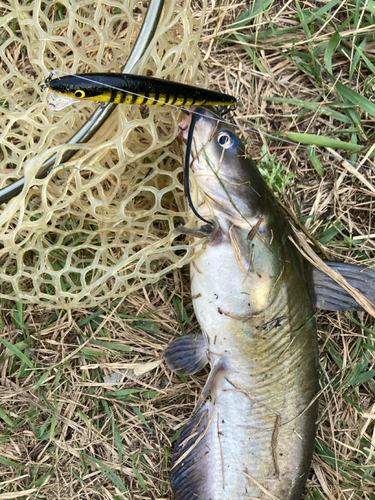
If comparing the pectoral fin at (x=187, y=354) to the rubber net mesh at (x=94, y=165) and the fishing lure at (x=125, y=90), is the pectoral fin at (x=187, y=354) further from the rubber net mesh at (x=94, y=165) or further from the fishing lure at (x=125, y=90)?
the fishing lure at (x=125, y=90)

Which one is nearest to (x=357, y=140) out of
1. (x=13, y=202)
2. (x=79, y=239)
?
(x=79, y=239)

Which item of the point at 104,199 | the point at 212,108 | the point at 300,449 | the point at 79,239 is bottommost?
the point at 300,449

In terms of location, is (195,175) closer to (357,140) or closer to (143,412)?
(357,140)

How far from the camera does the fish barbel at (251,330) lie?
6.33 ft

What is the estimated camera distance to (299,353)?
2.01 metres

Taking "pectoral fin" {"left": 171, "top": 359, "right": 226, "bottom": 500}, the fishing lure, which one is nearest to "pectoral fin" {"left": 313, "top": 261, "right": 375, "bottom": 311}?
"pectoral fin" {"left": 171, "top": 359, "right": 226, "bottom": 500}

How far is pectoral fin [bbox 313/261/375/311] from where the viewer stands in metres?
2.09

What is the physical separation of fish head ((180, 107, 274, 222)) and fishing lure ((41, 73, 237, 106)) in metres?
0.17

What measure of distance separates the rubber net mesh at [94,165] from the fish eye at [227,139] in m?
0.21

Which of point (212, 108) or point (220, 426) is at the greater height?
point (212, 108)

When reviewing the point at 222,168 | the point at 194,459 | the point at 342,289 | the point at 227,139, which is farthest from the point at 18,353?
Result: the point at 342,289

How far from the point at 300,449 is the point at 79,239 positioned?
1.52 m

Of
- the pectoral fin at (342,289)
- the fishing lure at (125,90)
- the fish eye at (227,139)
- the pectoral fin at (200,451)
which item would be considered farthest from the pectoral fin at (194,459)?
the fishing lure at (125,90)

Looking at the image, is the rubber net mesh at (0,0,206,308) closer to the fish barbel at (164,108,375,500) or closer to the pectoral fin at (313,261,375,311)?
the fish barbel at (164,108,375,500)
